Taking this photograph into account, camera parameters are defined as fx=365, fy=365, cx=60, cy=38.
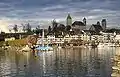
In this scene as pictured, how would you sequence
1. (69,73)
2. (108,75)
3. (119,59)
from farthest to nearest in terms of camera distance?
1. (69,73)
2. (108,75)
3. (119,59)

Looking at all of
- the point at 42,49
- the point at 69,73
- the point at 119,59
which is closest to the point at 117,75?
the point at 119,59

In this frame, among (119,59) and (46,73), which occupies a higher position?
(119,59)

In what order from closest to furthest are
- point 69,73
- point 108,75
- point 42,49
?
point 108,75 < point 69,73 < point 42,49

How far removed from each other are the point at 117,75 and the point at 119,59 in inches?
116

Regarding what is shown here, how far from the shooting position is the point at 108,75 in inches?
2477

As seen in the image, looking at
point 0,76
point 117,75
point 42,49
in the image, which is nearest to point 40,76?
point 0,76

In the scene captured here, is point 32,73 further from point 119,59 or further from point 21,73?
point 119,59

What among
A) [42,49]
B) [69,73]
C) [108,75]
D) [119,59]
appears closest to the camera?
[119,59]

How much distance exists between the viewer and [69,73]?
222 ft

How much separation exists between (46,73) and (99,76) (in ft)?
35.5

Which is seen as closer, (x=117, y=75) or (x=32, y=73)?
(x=117, y=75)

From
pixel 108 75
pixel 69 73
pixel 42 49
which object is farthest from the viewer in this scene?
pixel 42 49

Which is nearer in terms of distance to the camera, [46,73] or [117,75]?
[117,75]

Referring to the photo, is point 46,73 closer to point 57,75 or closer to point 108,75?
point 57,75
